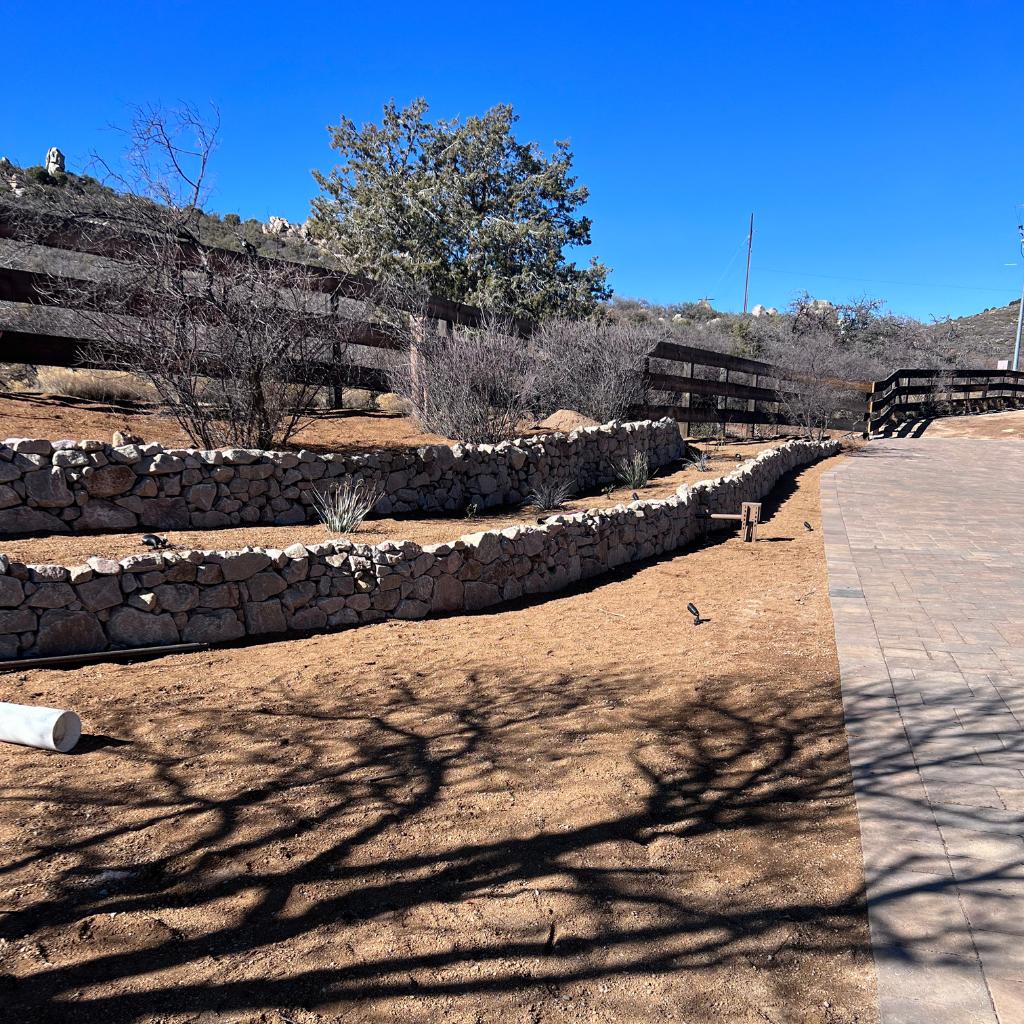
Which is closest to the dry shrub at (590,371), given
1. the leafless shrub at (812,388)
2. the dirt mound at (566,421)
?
the dirt mound at (566,421)

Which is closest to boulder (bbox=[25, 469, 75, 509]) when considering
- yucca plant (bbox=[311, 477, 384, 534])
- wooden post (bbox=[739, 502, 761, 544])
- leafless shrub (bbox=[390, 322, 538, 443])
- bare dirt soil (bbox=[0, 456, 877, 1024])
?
yucca plant (bbox=[311, 477, 384, 534])

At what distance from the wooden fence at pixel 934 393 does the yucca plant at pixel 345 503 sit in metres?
20.0

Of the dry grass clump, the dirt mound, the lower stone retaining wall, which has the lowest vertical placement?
the lower stone retaining wall

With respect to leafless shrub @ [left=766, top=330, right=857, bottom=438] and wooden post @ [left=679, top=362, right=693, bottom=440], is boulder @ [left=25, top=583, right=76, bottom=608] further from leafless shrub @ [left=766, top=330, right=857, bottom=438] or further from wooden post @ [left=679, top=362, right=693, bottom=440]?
leafless shrub @ [left=766, top=330, right=857, bottom=438]

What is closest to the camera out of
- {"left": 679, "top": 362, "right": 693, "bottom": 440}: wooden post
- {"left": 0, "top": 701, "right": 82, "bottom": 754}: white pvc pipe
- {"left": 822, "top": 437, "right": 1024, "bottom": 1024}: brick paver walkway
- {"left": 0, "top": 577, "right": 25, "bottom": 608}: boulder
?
{"left": 822, "top": 437, "right": 1024, "bottom": 1024}: brick paver walkway

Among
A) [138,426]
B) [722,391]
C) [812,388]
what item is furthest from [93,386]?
[812,388]

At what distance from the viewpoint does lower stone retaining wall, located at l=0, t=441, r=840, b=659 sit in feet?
16.6

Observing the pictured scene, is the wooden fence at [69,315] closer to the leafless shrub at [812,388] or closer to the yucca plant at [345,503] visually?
the yucca plant at [345,503]

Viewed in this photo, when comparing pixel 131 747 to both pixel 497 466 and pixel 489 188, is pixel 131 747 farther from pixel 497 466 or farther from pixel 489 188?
pixel 489 188

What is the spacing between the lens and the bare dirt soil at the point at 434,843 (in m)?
2.45

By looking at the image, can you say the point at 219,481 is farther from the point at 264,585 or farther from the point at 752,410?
the point at 752,410

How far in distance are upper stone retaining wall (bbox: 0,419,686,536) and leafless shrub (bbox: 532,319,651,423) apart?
12.0 feet

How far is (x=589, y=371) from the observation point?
1523 centimetres

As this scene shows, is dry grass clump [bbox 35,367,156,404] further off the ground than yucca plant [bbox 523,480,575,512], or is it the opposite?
dry grass clump [bbox 35,367,156,404]
